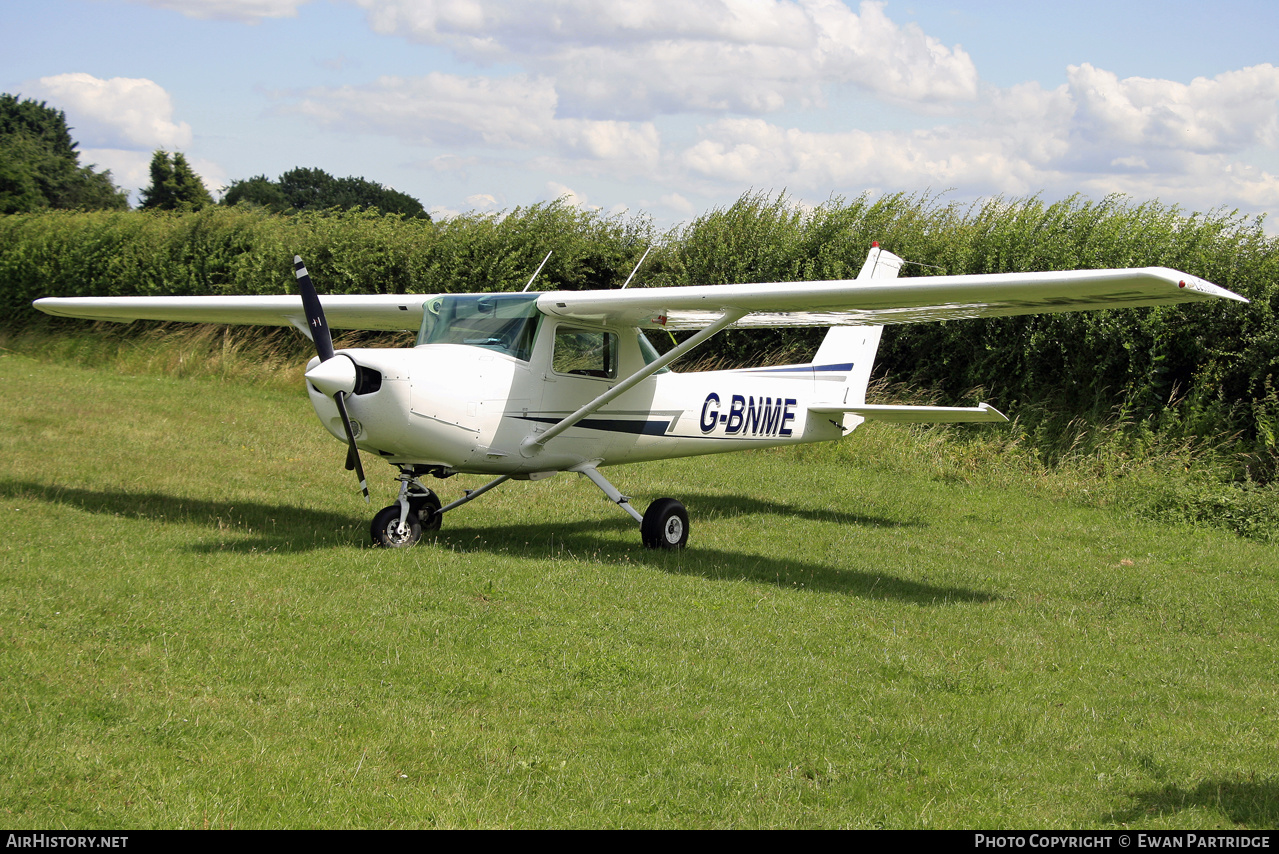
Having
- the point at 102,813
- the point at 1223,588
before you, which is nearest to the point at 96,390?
the point at 102,813

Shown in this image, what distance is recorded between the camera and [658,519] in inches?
381

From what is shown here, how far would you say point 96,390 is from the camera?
18031 millimetres

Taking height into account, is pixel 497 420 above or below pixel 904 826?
above

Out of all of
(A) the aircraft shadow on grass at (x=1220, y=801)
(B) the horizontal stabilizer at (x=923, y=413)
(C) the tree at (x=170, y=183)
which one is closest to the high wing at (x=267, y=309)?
(B) the horizontal stabilizer at (x=923, y=413)

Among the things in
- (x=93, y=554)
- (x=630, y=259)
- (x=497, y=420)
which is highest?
(x=630, y=259)

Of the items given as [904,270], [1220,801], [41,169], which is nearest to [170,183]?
[41,169]

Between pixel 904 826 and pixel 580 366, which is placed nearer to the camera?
pixel 904 826

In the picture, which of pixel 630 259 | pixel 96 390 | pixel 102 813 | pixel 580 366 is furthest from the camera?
pixel 630 259

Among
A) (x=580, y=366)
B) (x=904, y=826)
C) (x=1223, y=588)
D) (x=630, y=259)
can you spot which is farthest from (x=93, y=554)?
(x=630, y=259)

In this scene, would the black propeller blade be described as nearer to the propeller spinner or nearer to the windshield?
the propeller spinner

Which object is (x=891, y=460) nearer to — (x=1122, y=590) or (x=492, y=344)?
(x=1122, y=590)

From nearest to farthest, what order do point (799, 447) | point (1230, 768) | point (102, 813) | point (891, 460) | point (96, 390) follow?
1. point (102, 813)
2. point (1230, 768)
3. point (891, 460)
4. point (799, 447)
5. point (96, 390)

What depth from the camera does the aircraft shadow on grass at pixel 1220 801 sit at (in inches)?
169
